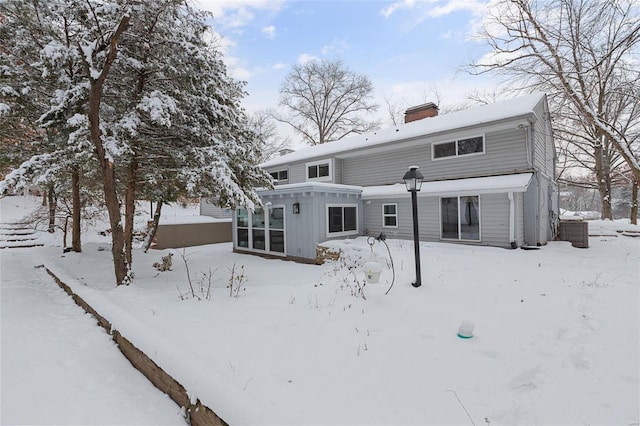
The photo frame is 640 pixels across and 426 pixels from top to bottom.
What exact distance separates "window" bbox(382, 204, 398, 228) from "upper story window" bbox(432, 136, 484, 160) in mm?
2518

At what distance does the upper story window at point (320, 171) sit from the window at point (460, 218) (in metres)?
5.70

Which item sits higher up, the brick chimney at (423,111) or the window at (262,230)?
the brick chimney at (423,111)

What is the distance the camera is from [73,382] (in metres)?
3.09

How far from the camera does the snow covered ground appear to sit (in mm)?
2338

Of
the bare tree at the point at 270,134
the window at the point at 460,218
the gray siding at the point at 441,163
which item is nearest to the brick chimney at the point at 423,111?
the gray siding at the point at 441,163

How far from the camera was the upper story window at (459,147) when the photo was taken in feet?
34.6

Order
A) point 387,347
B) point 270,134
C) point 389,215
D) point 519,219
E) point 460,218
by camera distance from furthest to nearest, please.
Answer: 1. point 270,134
2. point 389,215
3. point 460,218
4. point 519,219
5. point 387,347

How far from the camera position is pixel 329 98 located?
93.6ft

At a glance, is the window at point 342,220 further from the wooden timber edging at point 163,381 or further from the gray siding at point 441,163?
the wooden timber edging at point 163,381

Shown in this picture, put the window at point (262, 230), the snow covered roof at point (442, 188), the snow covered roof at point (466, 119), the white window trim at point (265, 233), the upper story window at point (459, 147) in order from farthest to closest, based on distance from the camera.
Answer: the window at point (262, 230)
the white window trim at point (265, 233)
the upper story window at point (459, 147)
the snow covered roof at point (466, 119)
the snow covered roof at point (442, 188)

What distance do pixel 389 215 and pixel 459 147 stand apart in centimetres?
363

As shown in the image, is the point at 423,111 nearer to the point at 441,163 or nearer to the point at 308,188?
the point at 441,163

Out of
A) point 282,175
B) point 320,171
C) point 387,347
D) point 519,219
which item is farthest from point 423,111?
point 387,347

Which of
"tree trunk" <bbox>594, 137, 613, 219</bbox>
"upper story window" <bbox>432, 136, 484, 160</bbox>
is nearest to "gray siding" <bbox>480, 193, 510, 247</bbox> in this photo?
"upper story window" <bbox>432, 136, 484, 160</bbox>
